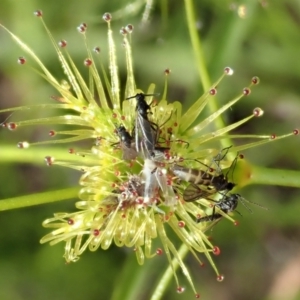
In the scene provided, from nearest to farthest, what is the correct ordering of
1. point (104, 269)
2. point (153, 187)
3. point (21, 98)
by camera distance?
point (153, 187) → point (104, 269) → point (21, 98)

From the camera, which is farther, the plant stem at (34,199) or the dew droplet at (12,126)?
the dew droplet at (12,126)

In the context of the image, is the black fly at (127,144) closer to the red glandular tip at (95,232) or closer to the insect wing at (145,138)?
the insect wing at (145,138)

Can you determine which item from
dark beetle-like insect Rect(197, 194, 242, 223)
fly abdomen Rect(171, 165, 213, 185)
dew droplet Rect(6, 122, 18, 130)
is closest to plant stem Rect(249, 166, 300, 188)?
dark beetle-like insect Rect(197, 194, 242, 223)

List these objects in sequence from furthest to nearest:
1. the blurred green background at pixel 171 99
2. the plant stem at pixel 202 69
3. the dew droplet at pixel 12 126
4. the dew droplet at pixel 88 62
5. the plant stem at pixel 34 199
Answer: the blurred green background at pixel 171 99
the plant stem at pixel 202 69
the dew droplet at pixel 88 62
the dew droplet at pixel 12 126
the plant stem at pixel 34 199

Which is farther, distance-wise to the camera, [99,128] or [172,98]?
[172,98]

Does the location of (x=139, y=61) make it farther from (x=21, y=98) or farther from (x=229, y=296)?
(x=229, y=296)

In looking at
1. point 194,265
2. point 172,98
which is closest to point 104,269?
point 194,265

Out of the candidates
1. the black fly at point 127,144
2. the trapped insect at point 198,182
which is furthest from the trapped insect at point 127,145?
the trapped insect at point 198,182
